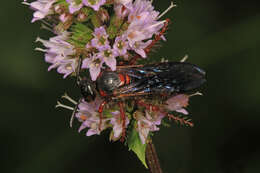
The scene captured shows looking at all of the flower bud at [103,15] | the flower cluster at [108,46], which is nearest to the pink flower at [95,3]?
the flower cluster at [108,46]

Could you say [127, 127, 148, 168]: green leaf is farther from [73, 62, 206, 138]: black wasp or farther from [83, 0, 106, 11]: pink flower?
[83, 0, 106, 11]: pink flower

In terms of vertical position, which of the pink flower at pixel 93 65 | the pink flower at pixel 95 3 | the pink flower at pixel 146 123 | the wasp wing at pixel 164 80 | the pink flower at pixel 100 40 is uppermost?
the pink flower at pixel 95 3

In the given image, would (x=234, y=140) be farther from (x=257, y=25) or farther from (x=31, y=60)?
(x=31, y=60)

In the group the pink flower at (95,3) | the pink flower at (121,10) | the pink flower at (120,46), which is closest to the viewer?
the pink flower at (95,3)

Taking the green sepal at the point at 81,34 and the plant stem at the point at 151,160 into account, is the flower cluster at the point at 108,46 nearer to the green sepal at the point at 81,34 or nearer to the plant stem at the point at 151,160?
the green sepal at the point at 81,34

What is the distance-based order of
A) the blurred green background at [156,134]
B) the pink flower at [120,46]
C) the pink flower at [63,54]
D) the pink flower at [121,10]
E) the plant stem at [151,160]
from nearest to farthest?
the pink flower at [120,46] < the pink flower at [121,10] < the pink flower at [63,54] < the plant stem at [151,160] < the blurred green background at [156,134]

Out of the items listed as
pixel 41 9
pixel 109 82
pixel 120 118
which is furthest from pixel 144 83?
pixel 41 9

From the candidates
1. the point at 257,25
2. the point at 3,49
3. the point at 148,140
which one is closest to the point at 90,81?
the point at 148,140
